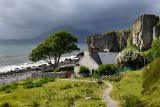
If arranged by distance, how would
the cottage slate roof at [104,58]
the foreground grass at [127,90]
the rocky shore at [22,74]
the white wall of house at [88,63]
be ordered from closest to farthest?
the foreground grass at [127,90] → the white wall of house at [88,63] → the cottage slate roof at [104,58] → the rocky shore at [22,74]

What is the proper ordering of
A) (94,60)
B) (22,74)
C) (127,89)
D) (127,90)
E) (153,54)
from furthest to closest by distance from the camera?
(22,74) < (153,54) < (94,60) < (127,89) < (127,90)

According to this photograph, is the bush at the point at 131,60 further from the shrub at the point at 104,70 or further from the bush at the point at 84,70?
the bush at the point at 84,70

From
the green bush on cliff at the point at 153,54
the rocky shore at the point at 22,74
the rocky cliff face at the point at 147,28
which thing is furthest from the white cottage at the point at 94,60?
the rocky cliff face at the point at 147,28

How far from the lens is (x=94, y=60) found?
32.2 m

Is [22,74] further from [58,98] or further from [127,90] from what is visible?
[127,90]

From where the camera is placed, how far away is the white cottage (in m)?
32.3

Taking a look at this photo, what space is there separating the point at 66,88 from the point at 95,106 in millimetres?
9801

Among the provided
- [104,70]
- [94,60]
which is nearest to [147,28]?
[94,60]

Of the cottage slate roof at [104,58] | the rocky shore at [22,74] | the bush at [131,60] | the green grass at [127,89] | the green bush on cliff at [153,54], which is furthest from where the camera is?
the rocky shore at [22,74]

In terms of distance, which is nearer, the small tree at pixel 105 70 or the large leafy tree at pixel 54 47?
the small tree at pixel 105 70

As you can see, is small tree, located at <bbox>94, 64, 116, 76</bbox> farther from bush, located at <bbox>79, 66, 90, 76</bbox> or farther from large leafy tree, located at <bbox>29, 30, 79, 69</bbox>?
large leafy tree, located at <bbox>29, 30, 79, 69</bbox>

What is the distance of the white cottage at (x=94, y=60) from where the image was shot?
32300mm

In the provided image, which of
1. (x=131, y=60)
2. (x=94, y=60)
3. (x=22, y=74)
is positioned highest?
(x=94, y=60)

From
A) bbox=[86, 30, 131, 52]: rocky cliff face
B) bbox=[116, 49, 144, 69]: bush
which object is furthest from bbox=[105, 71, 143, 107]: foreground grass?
bbox=[86, 30, 131, 52]: rocky cliff face
